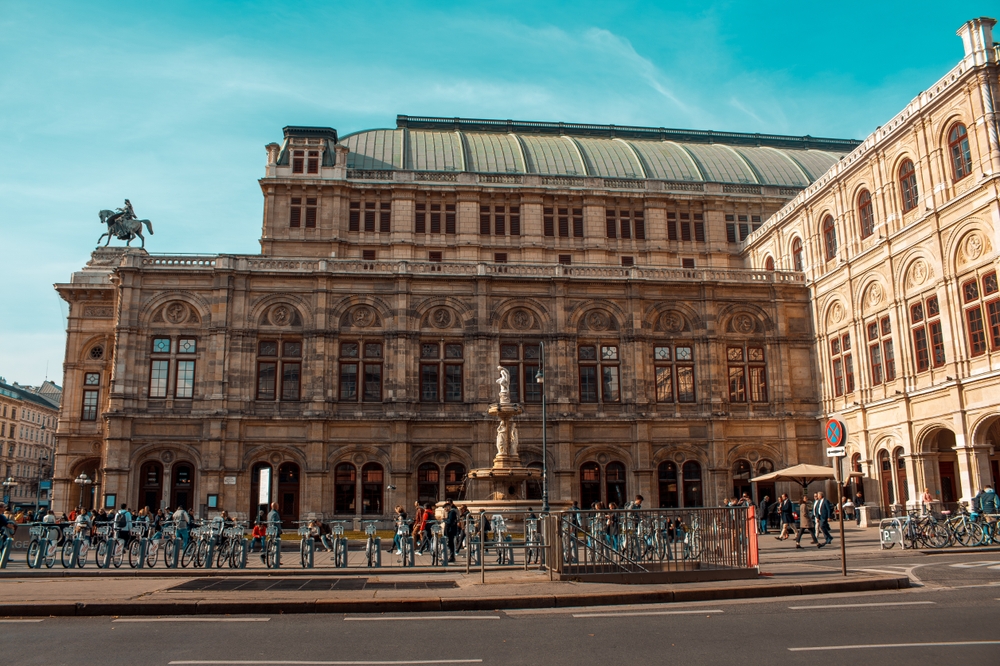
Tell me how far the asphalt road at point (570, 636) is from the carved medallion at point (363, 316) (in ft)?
105

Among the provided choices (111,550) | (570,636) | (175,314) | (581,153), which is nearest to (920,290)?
(581,153)

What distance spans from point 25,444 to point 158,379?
252 ft

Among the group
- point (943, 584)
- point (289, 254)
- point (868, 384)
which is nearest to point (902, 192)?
point (868, 384)

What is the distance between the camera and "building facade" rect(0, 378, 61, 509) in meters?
99.2

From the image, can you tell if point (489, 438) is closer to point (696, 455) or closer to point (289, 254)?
point (696, 455)

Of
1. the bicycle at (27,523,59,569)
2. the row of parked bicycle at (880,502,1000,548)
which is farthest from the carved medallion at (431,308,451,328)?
the row of parked bicycle at (880,502,1000,548)

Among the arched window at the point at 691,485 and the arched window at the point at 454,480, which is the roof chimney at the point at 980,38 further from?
the arched window at the point at 454,480

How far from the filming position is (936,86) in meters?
35.7

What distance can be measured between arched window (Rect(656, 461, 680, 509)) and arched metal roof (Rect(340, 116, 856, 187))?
20279 mm

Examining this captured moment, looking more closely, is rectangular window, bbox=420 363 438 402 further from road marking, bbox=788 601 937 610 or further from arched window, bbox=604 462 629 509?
road marking, bbox=788 601 937 610

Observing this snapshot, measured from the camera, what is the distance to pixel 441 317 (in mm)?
45281

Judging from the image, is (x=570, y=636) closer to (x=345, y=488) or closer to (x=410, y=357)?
(x=345, y=488)

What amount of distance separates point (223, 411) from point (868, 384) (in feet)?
105

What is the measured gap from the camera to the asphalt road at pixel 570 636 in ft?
31.5
